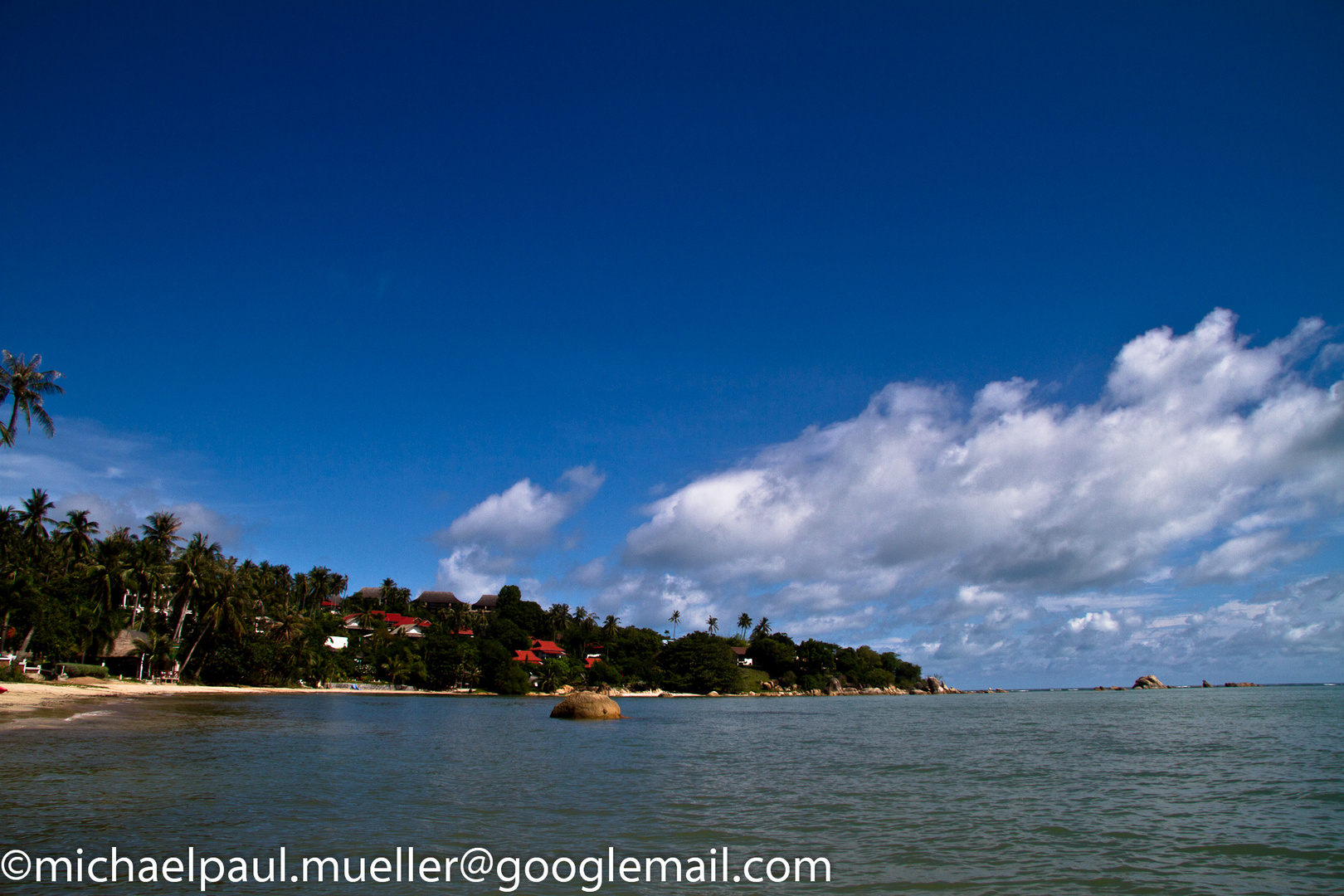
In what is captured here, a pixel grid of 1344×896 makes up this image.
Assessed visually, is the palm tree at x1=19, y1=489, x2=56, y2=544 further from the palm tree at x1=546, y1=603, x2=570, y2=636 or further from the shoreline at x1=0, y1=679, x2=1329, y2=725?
the palm tree at x1=546, y1=603, x2=570, y2=636

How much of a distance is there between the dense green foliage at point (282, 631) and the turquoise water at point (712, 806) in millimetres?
45197

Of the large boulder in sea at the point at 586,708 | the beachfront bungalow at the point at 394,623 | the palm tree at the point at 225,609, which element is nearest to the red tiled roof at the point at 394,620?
the beachfront bungalow at the point at 394,623

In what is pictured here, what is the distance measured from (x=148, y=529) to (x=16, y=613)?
2439 centimetres

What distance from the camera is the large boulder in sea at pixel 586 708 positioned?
55500 millimetres

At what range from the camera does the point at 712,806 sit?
59.3 ft

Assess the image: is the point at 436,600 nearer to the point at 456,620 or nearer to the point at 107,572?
the point at 456,620

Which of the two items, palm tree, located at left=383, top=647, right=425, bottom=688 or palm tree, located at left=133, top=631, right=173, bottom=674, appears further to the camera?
palm tree, located at left=383, top=647, right=425, bottom=688

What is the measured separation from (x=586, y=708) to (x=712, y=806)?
39.7 metres

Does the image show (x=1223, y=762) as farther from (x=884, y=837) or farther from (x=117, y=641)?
(x=117, y=641)

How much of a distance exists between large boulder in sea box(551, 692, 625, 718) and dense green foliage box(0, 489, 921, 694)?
1774 inches

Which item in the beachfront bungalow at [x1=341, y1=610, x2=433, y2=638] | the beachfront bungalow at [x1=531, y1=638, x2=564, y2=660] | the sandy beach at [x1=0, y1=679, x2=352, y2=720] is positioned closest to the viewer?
the sandy beach at [x1=0, y1=679, x2=352, y2=720]

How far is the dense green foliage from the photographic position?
70.8 metres

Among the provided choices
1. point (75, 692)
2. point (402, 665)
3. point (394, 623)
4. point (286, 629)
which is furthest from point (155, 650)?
point (394, 623)

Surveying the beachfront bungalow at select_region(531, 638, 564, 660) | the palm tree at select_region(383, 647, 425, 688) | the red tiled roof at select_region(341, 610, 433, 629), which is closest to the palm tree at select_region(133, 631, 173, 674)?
the palm tree at select_region(383, 647, 425, 688)
